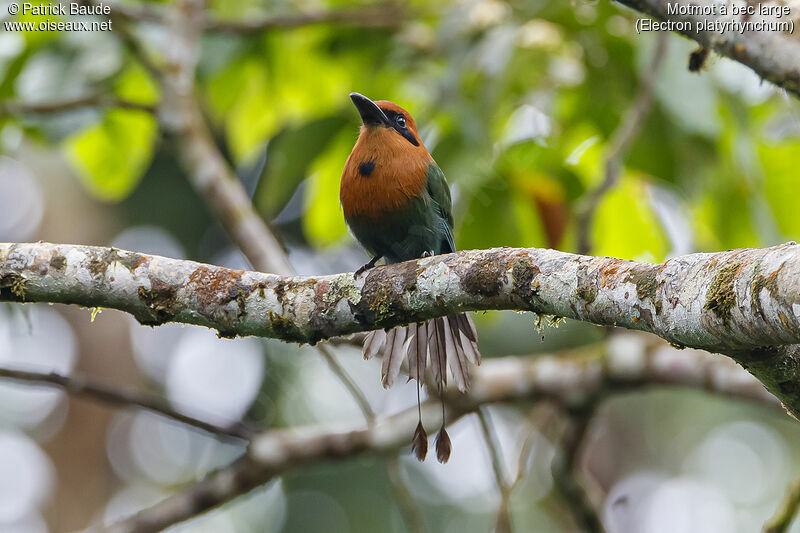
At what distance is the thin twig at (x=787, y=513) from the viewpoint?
9.42 feet

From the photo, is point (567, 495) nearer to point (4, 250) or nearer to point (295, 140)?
point (295, 140)

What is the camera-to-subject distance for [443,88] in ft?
12.5

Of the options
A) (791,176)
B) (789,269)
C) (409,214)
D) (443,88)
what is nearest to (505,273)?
(789,269)

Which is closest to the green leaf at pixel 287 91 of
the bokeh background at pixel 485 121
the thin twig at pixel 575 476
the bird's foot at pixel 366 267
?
the bokeh background at pixel 485 121

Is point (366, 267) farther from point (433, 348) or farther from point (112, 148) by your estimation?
point (112, 148)

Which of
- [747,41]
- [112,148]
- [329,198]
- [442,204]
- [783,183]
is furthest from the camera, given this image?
[112,148]

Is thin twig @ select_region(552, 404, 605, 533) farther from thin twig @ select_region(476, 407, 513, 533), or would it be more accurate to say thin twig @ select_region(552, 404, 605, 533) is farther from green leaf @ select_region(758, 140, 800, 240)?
green leaf @ select_region(758, 140, 800, 240)

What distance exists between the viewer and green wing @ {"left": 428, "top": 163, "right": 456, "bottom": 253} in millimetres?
3668

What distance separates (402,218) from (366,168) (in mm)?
259

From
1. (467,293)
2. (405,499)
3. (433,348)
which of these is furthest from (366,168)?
(405,499)

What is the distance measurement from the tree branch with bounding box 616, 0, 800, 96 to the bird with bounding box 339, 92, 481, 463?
3.90ft

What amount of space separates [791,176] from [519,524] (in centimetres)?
809

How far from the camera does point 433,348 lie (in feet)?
10.8

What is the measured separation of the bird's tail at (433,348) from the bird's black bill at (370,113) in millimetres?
1027
